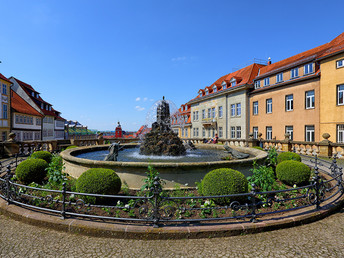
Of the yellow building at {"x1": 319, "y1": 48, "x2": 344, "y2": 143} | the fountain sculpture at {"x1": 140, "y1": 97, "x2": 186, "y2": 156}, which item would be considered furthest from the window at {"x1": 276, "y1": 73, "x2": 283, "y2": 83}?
the fountain sculpture at {"x1": 140, "y1": 97, "x2": 186, "y2": 156}

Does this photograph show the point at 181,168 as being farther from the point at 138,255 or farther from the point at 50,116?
the point at 50,116

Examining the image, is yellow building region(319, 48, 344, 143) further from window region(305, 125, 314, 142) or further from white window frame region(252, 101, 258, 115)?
white window frame region(252, 101, 258, 115)

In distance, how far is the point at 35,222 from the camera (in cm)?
467

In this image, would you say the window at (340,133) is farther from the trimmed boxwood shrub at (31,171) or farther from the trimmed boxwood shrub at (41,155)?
the trimmed boxwood shrub at (41,155)

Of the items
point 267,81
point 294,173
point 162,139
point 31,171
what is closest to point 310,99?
point 267,81

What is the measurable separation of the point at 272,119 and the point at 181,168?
24134 millimetres

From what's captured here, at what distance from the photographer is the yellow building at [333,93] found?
18.7m

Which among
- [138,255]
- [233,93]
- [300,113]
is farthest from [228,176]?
[233,93]

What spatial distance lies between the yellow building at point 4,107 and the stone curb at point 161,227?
32.9m

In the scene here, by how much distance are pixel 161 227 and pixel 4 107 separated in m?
36.6

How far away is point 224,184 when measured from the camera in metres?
5.36

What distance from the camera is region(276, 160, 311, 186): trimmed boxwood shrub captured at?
7230 mm

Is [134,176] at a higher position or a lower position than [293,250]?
higher

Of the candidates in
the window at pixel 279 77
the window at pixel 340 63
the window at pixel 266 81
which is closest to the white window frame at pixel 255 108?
the window at pixel 266 81
